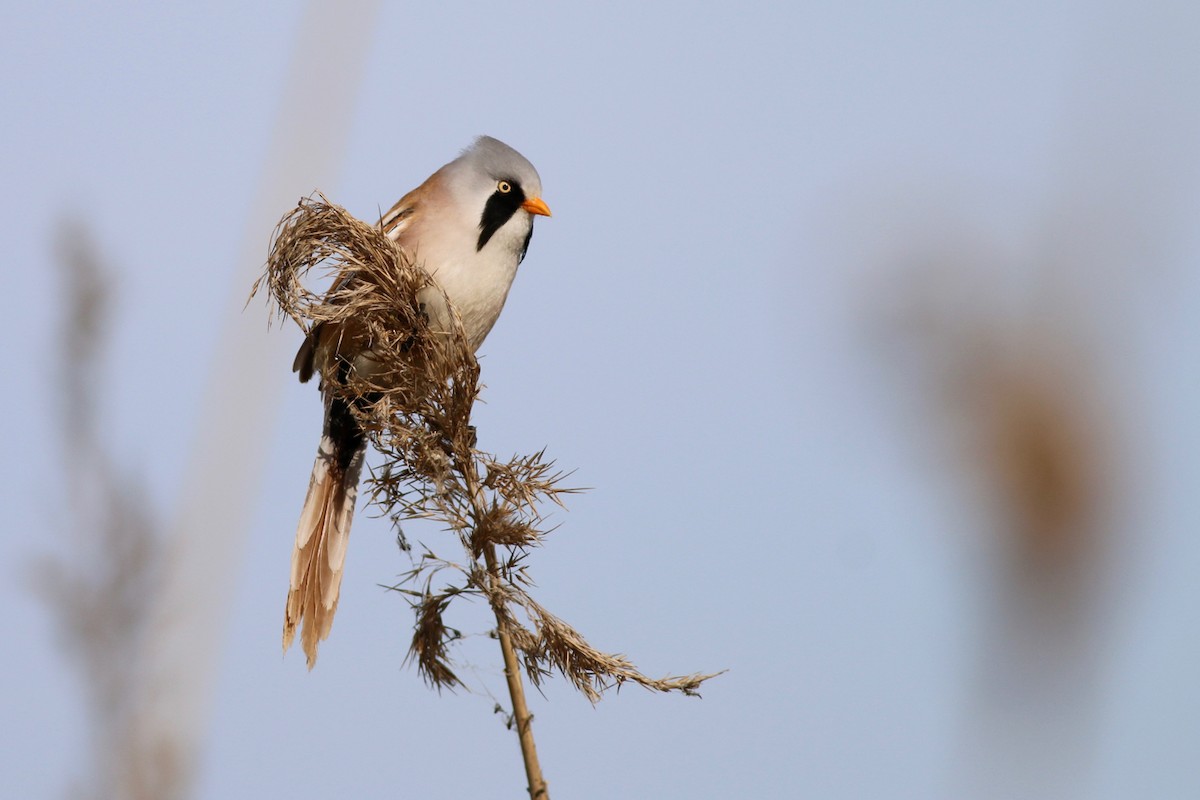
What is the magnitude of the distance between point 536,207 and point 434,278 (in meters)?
0.89

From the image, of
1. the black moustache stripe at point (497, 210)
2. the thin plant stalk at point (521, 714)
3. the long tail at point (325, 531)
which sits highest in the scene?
the black moustache stripe at point (497, 210)

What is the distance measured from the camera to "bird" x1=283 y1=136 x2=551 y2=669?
372cm

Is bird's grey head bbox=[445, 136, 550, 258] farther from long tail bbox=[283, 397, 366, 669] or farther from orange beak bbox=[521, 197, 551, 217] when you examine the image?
long tail bbox=[283, 397, 366, 669]

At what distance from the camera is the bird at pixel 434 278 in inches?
147

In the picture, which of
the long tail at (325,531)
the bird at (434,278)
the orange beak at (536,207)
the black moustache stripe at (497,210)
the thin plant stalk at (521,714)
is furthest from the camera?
the orange beak at (536,207)

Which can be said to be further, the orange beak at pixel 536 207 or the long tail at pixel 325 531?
the orange beak at pixel 536 207

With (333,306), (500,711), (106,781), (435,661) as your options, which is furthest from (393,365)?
(106,781)

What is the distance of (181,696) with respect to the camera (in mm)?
1902

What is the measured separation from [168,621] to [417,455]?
2.24ft

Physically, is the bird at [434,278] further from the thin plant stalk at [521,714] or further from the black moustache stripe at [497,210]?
the thin plant stalk at [521,714]

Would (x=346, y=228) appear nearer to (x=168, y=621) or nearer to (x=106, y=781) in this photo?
A: (x=168, y=621)

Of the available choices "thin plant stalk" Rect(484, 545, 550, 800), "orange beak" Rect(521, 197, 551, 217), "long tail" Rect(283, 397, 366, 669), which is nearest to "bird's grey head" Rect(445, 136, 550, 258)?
"orange beak" Rect(521, 197, 551, 217)

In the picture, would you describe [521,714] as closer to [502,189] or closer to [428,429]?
[428,429]

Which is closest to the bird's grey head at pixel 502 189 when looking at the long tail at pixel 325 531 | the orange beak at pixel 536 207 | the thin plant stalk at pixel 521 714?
the orange beak at pixel 536 207
